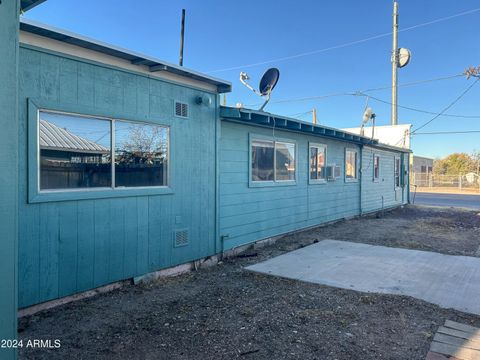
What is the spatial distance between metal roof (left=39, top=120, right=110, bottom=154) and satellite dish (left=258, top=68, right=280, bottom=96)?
3762 mm

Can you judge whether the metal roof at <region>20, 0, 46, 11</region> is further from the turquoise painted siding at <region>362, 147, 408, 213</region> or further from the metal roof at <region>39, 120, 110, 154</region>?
the turquoise painted siding at <region>362, 147, 408, 213</region>

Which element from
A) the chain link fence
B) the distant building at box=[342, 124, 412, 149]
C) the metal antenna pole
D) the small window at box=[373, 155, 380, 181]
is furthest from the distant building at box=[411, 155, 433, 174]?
the small window at box=[373, 155, 380, 181]

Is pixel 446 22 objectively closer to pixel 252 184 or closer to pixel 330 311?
pixel 252 184

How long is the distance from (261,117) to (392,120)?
57.3ft

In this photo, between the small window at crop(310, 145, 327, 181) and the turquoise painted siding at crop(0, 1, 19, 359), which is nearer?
the turquoise painted siding at crop(0, 1, 19, 359)

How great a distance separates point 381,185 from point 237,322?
1221 centimetres

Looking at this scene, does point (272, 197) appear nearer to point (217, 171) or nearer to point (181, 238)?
point (217, 171)

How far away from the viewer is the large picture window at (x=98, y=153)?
3.76m

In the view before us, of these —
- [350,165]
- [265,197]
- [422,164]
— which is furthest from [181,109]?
[422,164]

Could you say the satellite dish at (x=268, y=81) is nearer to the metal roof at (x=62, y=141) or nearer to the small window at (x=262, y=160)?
the small window at (x=262, y=160)

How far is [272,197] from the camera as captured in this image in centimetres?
757

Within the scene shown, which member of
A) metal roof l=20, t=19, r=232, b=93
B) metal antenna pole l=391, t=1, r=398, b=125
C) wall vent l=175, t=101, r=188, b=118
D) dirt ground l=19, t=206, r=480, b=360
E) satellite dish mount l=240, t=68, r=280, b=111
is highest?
metal antenna pole l=391, t=1, r=398, b=125

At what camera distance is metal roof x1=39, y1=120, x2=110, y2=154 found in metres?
3.70

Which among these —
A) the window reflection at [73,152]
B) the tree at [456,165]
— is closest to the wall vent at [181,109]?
the window reflection at [73,152]
